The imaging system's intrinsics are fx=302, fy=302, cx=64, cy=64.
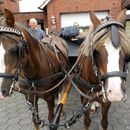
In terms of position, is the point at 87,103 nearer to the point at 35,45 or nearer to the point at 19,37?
the point at 35,45

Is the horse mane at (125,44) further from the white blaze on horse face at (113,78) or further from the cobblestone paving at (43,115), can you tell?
the cobblestone paving at (43,115)

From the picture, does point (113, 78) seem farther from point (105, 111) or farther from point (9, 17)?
point (105, 111)

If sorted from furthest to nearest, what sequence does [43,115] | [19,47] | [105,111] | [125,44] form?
[43,115]
[105,111]
[19,47]
[125,44]

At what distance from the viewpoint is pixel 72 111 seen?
576 cm

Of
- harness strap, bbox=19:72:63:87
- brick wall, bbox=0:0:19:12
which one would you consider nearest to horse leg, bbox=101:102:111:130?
harness strap, bbox=19:72:63:87

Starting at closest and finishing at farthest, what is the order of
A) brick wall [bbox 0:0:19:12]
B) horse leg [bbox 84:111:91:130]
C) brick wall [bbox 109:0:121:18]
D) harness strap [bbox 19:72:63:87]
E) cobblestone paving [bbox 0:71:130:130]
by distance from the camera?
harness strap [bbox 19:72:63:87] < horse leg [bbox 84:111:91:130] < cobblestone paving [bbox 0:71:130:130] < brick wall [bbox 109:0:121:18] < brick wall [bbox 0:0:19:12]

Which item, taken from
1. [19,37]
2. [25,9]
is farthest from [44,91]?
[25,9]

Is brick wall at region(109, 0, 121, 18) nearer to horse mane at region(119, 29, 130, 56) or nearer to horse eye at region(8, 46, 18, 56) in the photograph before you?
horse mane at region(119, 29, 130, 56)

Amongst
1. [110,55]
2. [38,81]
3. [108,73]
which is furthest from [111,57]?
[38,81]

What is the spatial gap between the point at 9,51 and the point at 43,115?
303cm

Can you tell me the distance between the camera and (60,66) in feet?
14.0

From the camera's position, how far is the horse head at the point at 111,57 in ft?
8.75

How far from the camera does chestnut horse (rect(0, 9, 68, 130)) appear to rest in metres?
2.91

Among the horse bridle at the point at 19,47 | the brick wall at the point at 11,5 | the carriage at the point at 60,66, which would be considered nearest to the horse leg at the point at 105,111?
the carriage at the point at 60,66
